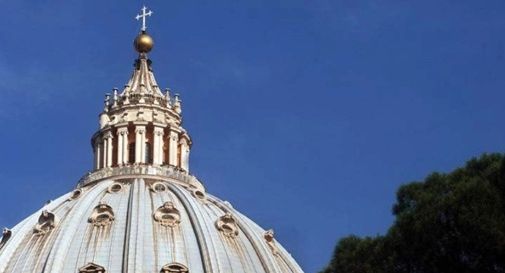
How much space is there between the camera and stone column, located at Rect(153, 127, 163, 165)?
284ft

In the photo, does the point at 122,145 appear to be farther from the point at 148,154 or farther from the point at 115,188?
the point at 115,188

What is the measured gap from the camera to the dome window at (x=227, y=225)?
79.4 metres

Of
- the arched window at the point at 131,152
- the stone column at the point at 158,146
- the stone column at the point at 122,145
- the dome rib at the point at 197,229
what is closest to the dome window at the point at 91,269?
the dome rib at the point at 197,229

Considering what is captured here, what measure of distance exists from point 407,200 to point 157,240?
45.5 meters

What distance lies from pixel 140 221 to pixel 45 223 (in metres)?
4.86

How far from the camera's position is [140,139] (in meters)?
87.4

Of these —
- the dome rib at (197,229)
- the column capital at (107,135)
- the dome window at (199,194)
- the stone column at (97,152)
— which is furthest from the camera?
the stone column at (97,152)

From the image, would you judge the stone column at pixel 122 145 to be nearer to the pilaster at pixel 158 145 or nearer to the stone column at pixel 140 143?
the stone column at pixel 140 143

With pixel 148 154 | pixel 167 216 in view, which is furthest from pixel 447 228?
pixel 148 154

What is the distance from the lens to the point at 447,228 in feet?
105

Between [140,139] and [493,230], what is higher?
[140,139]

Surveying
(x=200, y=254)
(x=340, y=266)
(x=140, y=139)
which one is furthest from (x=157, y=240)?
(x=340, y=266)

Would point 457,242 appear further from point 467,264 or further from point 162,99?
→ point 162,99

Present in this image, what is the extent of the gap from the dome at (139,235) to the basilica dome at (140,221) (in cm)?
5
